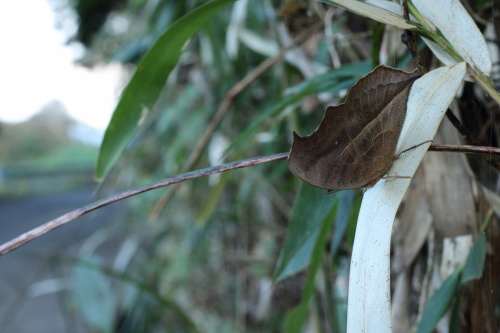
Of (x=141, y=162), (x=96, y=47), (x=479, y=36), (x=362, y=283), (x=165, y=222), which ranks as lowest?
(x=362, y=283)

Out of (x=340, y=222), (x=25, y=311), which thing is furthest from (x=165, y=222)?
(x=25, y=311)

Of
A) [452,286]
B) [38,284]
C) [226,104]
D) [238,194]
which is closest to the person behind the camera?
[452,286]

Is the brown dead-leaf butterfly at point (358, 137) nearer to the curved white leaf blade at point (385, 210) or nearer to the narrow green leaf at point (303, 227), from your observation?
the curved white leaf blade at point (385, 210)

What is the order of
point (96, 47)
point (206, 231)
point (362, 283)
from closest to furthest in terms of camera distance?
point (362, 283) → point (206, 231) → point (96, 47)

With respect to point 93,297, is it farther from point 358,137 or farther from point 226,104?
point 358,137

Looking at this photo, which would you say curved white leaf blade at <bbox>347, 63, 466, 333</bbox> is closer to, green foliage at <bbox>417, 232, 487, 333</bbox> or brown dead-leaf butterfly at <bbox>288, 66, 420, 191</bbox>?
brown dead-leaf butterfly at <bbox>288, 66, 420, 191</bbox>

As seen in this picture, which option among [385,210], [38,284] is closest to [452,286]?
[385,210]

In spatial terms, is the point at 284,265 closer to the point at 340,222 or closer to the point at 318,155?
the point at 340,222
